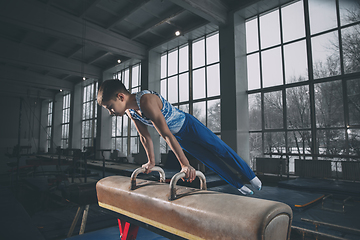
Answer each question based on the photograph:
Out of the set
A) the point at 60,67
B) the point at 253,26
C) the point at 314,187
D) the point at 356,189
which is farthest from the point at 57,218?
the point at 60,67

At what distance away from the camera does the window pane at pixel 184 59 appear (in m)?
9.45

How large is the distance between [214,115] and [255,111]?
1.64m

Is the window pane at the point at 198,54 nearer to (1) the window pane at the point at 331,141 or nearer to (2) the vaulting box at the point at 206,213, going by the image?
(1) the window pane at the point at 331,141

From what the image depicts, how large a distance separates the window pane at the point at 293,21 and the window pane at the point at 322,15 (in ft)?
→ 0.83

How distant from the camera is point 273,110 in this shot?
670 cm

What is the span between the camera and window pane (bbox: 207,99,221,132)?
8156 millimetres

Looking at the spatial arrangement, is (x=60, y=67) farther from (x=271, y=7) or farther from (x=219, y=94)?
(x=271, y=7)

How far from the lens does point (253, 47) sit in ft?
23.9

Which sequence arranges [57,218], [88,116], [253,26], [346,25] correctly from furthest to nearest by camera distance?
[88,116] → [253,26] → [346,25] → [57,218]

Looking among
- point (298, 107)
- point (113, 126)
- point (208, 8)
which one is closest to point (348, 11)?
point (298, 107)

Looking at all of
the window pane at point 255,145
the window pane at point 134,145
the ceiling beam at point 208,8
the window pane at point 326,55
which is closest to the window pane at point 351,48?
the window pane at point 326,55

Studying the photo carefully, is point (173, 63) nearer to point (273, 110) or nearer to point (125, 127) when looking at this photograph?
point (125, 127)

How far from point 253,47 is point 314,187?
194 inches

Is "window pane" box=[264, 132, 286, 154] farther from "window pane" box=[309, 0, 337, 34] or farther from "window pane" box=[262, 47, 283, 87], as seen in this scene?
"window pane" box=[309, 0, 337, 34]
